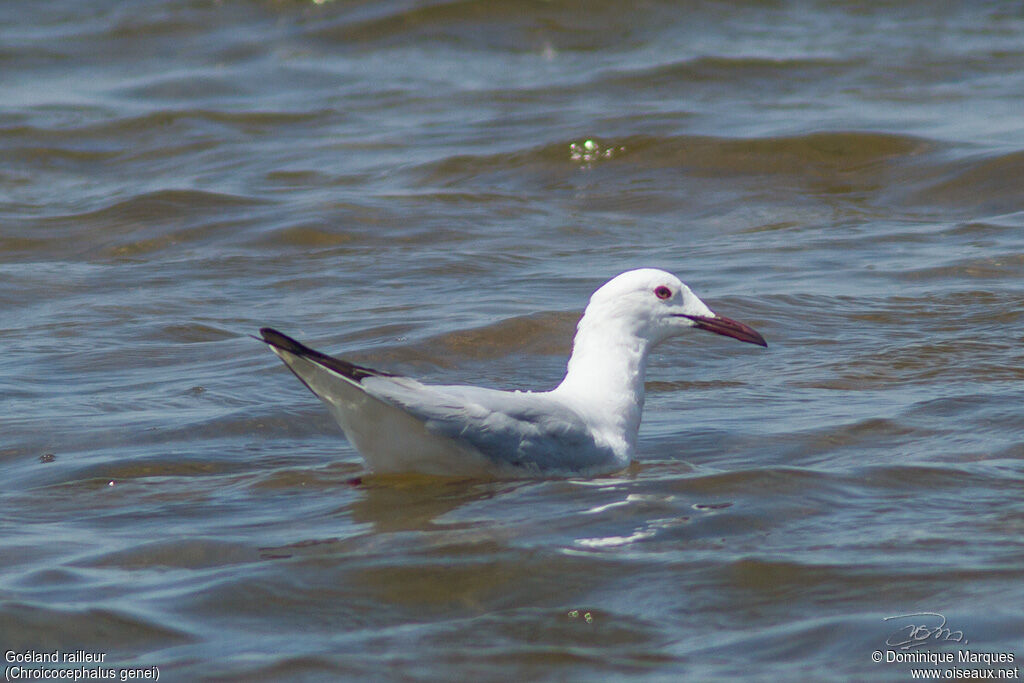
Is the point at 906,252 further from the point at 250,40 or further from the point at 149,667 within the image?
the point at 250,40

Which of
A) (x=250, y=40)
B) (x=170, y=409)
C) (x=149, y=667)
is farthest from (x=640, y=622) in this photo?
(x=250, y=40)

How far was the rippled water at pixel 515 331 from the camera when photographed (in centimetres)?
378

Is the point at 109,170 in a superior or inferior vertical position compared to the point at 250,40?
inferior

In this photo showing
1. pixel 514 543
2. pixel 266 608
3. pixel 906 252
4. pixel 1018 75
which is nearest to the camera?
pixel 266 608

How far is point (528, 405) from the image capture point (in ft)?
16.1

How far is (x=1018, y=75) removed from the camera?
13.2 m

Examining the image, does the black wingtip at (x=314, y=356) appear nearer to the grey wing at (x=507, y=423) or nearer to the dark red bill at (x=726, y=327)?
the grey wing at (x=507, y=423)

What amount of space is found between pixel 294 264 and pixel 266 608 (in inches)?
197

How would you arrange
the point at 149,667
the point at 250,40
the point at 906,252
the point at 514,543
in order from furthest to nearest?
1. the point at 250,40
2. the point at 906,252
3. the point at 514,543
4. the point at 149,667

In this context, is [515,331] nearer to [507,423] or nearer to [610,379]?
[610,379]

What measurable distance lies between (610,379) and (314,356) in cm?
143
